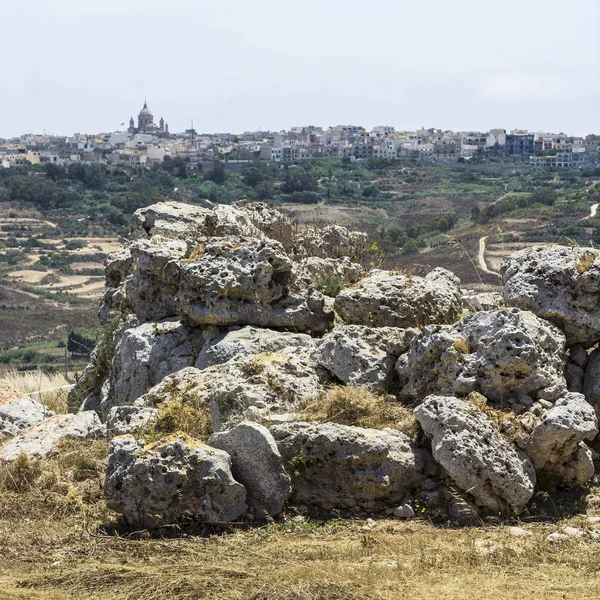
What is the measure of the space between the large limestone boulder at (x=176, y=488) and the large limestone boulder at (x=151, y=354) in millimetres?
2705

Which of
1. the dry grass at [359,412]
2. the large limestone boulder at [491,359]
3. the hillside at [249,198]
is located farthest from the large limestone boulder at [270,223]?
the hillside at [249,198]

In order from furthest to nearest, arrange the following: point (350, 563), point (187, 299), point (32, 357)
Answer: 1. point (32, 357)
2. point (187, 299)
3. point (350, 563)

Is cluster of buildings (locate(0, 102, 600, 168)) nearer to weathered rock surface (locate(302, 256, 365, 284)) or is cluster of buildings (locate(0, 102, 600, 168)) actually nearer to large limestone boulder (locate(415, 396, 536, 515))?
weathered rock surface (locate(302, 256, 365, 284))

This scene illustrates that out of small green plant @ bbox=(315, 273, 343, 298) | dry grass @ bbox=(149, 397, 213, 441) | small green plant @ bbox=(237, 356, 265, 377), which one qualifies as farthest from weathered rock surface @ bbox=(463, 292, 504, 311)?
dry grass @ bbox=(149, 397, 213, 441)

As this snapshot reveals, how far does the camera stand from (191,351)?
874 cm

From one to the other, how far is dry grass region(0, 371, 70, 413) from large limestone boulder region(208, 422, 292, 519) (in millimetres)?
4602

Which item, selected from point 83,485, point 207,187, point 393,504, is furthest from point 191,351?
point 207,187

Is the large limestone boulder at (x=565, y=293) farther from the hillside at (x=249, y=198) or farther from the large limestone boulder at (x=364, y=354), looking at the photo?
the hillside at (x=249, y=198)

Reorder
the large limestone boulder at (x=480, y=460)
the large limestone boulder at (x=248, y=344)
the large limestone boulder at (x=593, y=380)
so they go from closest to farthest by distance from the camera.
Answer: the large limestone boulder at (x=480, y=460) < the large limestone boulder at (x=593, y=380) < the large limestone boulder at (x=248, y=344)

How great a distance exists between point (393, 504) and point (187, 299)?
3.29 metres

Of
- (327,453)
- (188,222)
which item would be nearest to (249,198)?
(188,222)

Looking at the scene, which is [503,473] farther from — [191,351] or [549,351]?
[191,351]

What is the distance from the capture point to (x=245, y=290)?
333 inches

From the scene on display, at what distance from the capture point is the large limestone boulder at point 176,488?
5836mm
